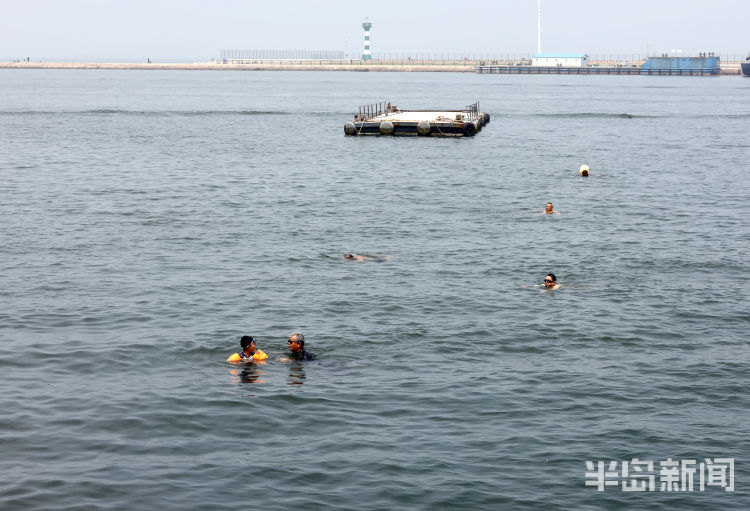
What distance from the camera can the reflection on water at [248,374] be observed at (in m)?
23.6

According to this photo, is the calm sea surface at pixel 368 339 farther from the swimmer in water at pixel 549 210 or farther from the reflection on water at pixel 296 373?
the swimmer in water at pixel 549 210

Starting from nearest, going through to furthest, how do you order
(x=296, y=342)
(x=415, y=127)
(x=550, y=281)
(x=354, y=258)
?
(x=296, y=342)
(x=550, y=281)
(x=354, y=258)
(x=415, y=127)

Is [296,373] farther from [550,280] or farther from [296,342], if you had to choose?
[550,280]

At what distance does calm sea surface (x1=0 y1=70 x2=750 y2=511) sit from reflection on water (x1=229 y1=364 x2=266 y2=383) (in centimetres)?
8

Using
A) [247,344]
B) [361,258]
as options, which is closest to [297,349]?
[247,344]

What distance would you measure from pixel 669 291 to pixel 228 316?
1593cm

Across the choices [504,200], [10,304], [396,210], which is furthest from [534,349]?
[504,200]

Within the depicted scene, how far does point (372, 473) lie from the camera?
731 inches

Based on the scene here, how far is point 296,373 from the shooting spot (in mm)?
24078

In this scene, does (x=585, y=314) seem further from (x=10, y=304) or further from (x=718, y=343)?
(x=10, y=304)

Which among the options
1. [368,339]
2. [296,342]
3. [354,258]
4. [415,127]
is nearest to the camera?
[296,342]

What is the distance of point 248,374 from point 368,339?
14.4 feet

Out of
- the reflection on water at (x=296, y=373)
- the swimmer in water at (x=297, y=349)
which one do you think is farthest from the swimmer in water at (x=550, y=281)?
the reflection on water at (x=296, y=373)

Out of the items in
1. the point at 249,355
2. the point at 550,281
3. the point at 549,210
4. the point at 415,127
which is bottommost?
the point at 249,355
